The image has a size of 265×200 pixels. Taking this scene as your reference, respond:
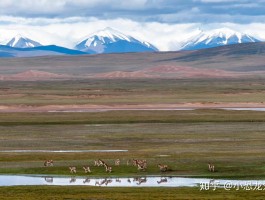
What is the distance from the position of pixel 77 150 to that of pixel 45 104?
47959 mm

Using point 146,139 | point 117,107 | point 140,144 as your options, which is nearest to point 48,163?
point 140,144

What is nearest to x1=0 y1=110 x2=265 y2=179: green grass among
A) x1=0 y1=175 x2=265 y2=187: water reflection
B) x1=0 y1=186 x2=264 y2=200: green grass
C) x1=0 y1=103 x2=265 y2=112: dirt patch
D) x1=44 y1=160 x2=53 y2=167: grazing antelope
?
x1=44 y1=160 x2=53 y2=167: grazing antelope

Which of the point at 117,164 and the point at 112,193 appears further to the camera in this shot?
the point at 117,164

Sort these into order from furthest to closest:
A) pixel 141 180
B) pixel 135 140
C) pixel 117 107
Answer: pixel 117 107, pixel 135 140, pixel 141 180

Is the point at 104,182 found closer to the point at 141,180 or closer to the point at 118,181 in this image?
the point at 118,181

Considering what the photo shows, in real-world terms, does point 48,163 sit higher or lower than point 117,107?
lower

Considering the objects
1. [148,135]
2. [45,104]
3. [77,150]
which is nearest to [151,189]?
[77,150]

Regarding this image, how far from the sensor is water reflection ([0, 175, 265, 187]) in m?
38.5

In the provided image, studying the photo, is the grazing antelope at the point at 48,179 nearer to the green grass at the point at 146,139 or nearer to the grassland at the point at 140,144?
the grassland at the point at 140,144

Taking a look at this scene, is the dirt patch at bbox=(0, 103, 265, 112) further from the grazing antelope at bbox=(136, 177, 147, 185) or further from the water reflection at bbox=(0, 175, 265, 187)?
the grazing antelope at bbox=(136, 177, 147, 185)

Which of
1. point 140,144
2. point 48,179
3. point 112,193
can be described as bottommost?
point 112,193

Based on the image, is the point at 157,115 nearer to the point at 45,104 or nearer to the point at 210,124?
the point at 210,124

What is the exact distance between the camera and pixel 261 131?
210 ft

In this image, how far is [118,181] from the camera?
40031 millimetres
